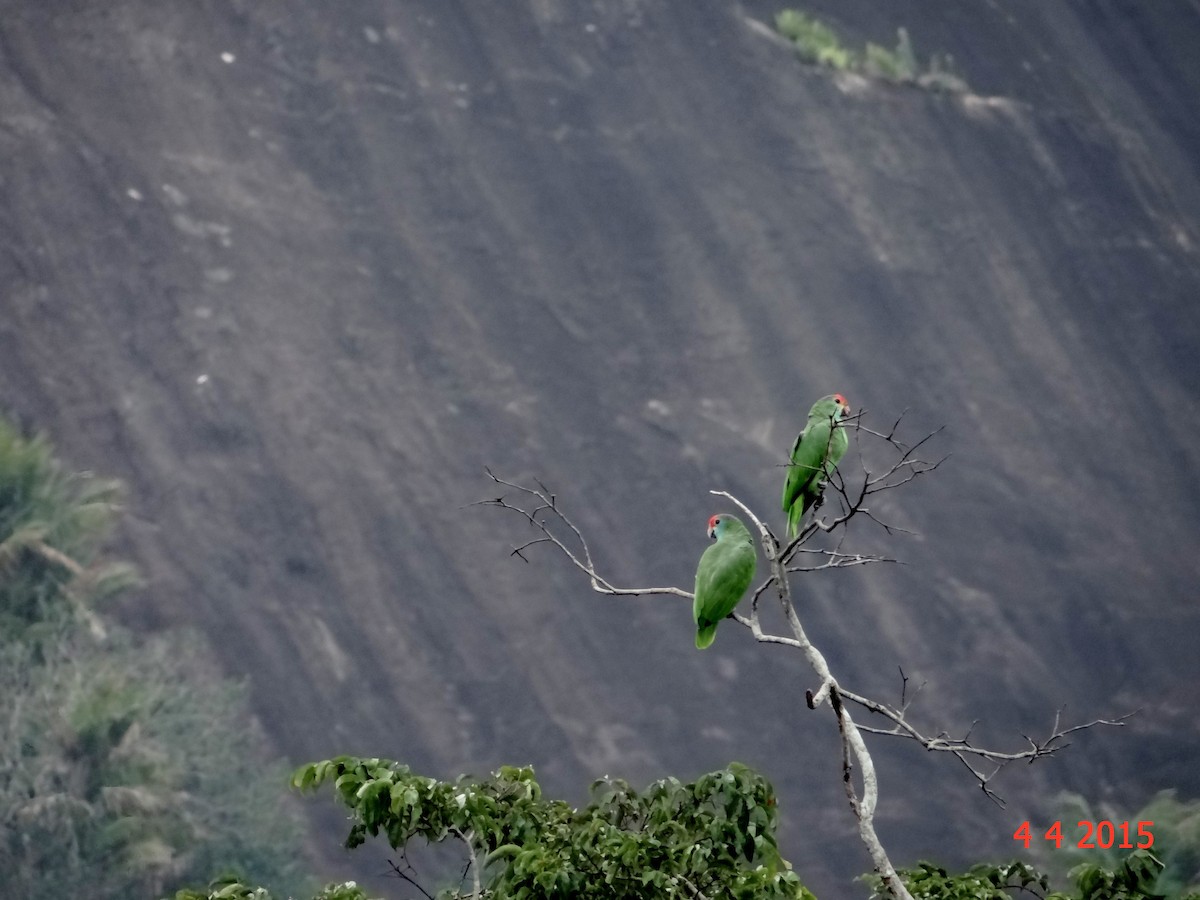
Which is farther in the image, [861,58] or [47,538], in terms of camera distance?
[861,58]

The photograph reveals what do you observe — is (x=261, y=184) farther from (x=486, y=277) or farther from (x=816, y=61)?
(x=816, y=61)

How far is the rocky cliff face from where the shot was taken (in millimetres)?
13117

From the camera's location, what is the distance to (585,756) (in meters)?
13.0

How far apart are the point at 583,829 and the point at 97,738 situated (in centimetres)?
803

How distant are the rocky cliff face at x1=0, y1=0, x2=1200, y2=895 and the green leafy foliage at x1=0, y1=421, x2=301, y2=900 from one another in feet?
2.19

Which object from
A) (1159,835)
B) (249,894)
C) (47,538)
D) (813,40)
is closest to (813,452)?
(249,894)

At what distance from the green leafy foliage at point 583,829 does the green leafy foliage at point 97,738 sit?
Result: 7398mm

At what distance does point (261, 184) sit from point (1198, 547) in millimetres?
11242

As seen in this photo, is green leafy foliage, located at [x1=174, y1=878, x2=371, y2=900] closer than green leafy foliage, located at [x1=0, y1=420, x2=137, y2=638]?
Yes

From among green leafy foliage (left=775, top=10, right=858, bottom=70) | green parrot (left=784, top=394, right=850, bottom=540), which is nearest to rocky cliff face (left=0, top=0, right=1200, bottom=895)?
green leafy foliage (left=775, top=10, right=858, bottom=70)

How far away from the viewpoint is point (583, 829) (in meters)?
3.30

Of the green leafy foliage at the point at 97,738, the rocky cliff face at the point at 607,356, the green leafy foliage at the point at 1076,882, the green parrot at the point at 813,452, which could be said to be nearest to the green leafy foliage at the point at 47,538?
the green leafy foliage at the point at 97,738

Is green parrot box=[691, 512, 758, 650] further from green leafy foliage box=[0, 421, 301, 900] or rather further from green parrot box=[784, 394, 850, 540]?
green leafy foliage box=[0, 421, 301, 900]

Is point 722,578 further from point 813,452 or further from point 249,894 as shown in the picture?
point 249,894
